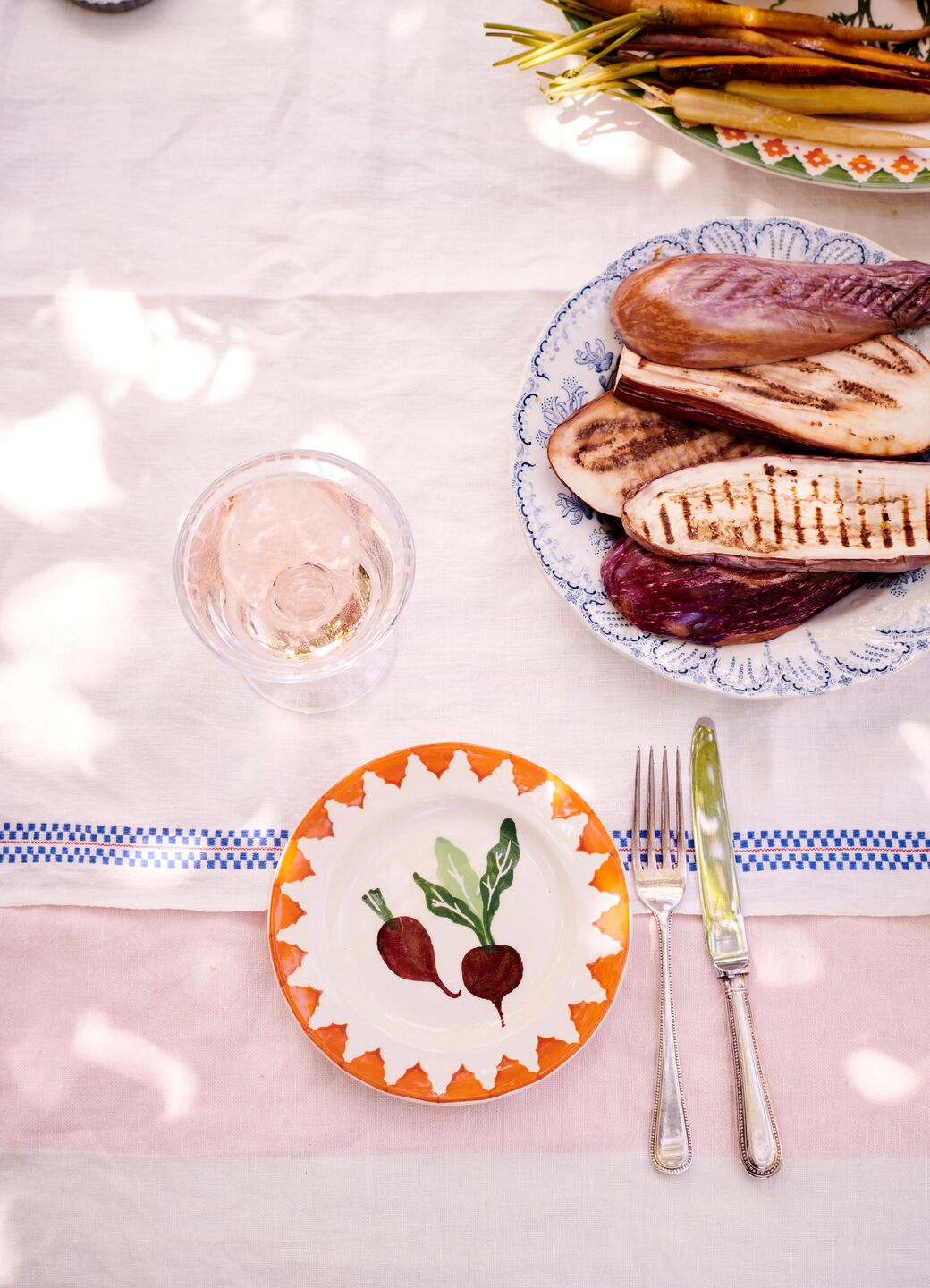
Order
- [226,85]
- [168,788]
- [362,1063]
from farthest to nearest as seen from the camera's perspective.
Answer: [226,85] → [168,788] → [362,1063]

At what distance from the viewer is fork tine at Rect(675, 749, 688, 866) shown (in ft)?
3.11

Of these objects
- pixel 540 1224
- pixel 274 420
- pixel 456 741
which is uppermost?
pixel 274 420

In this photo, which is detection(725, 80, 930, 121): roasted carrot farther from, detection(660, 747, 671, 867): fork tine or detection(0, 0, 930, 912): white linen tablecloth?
detection(660, 747, 671, 867): fork tine

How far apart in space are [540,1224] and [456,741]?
471 mm

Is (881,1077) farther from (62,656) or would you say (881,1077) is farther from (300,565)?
(62,656)

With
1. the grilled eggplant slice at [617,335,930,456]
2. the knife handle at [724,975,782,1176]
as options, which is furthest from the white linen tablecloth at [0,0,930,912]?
the grilled eggplant slice at [617,335,930,456]

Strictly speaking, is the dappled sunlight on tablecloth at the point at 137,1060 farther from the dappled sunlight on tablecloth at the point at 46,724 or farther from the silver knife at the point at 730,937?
the silver knife at the point at 730,937

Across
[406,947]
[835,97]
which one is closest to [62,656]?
[406,947]

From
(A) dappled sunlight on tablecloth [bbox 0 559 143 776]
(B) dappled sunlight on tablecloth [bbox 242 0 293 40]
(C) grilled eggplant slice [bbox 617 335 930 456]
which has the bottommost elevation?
(A) dappled sunlight on tablecloth [bbox 0 559 143 776]

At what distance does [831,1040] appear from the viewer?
952 mm

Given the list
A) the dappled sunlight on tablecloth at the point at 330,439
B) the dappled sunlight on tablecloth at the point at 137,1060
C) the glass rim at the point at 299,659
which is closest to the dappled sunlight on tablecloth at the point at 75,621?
the glass rim at the point at 299,659

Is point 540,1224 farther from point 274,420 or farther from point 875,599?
point 274,420

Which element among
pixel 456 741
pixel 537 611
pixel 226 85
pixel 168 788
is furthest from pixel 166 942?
pixel 226 85

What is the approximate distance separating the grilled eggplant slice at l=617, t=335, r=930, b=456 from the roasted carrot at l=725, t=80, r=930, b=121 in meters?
0.29
